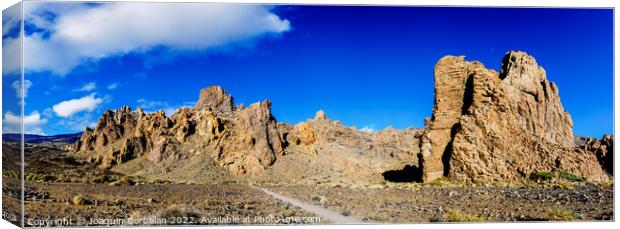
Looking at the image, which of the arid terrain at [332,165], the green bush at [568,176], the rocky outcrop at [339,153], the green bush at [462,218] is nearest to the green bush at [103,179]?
the arid terrain at [332,165]

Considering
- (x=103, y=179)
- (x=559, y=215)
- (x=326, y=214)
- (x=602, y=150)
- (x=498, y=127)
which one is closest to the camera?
(x=326, y=214)

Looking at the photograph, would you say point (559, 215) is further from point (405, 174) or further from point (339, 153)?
point (339, 153)

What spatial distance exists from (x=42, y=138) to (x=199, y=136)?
225 inches

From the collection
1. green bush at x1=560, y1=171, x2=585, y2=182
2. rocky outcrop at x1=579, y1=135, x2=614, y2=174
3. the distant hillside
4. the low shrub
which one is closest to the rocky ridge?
rocky outcrop at x1=579, y1=135, x2=614, y2=174

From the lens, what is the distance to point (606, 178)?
16.1 metres

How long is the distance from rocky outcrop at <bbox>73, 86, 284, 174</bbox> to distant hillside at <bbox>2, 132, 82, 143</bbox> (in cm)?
54

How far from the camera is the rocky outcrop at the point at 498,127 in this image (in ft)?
55.2

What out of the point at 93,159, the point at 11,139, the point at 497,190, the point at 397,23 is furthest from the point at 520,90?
the point at 11,139

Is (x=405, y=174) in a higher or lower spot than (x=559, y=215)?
higher

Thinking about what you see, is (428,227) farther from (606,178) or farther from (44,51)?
(44,51)

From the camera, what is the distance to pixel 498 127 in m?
17.4

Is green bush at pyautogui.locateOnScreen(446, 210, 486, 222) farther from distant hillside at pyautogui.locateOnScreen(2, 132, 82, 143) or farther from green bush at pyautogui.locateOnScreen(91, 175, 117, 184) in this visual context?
distant hillside at pyautogui.locateOnScreen(2, 132, 82, 143)

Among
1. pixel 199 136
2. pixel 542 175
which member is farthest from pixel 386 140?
pixel 199 136

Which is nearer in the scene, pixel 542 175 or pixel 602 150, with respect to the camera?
pixel 602 150
